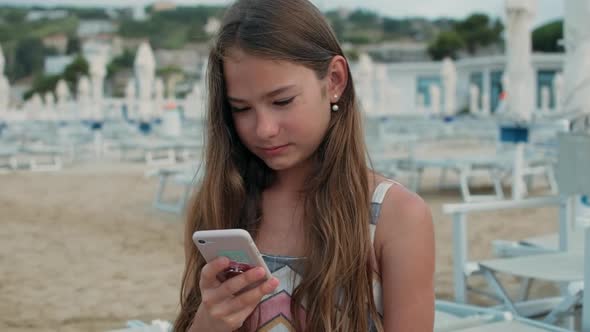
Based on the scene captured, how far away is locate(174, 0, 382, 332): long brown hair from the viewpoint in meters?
1.14

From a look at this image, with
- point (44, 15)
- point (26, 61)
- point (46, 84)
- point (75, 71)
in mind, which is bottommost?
point (46, 84)

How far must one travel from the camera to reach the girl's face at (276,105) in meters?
1.12

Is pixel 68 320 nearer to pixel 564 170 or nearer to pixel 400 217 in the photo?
pixel 564 170

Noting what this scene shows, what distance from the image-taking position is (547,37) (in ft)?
170

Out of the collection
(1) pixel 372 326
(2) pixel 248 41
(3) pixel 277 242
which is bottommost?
(1) pixel 372 326

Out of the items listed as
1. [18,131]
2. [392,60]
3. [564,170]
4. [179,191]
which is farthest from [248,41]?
[392,60]

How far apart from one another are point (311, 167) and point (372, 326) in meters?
0.29

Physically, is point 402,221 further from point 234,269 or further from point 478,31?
point 478,31

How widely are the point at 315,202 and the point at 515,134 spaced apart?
5.29 m

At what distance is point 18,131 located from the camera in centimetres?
1300

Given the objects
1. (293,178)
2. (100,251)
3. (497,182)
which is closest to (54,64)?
(497,182)

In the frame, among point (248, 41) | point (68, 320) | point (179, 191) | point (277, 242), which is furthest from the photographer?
point (179, 191)

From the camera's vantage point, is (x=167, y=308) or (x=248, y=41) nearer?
(x=248, y=41)

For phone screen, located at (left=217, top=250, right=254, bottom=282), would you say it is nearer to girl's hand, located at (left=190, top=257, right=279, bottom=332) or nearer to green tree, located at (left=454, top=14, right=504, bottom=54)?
girl's hand, located at (left=190, top=257, right=279, bottom=332)
